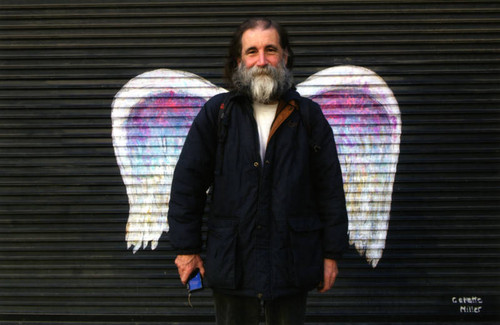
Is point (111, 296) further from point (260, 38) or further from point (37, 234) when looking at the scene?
point (260, 38)

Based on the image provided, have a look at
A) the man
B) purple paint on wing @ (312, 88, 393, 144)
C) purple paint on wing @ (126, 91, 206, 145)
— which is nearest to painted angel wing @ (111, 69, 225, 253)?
purple paint on wing @ (126, 91, 206, 145)

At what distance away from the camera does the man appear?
7.11ft

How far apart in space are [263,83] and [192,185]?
0.59 metres

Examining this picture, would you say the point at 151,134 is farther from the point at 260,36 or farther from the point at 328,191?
the point at 328,191

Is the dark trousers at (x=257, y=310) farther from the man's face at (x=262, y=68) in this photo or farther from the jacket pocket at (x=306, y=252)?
the man's face at (x=262, y=68)

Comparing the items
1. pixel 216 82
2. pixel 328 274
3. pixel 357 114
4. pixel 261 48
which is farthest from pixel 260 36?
pixel 357 114

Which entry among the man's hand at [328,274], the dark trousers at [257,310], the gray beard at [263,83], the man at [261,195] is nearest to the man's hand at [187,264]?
the man at [261,195]

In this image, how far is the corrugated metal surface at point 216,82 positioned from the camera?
12.3 ft

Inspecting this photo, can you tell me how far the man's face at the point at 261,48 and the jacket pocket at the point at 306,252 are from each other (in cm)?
77

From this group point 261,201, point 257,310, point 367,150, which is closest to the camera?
point 261,201

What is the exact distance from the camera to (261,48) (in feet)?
7.41

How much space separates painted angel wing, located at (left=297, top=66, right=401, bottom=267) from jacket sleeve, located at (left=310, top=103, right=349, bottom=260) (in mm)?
1489

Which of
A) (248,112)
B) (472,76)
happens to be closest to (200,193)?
(248,112)

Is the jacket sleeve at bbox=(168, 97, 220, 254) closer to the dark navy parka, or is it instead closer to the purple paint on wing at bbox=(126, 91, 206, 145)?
the dark navy parka
